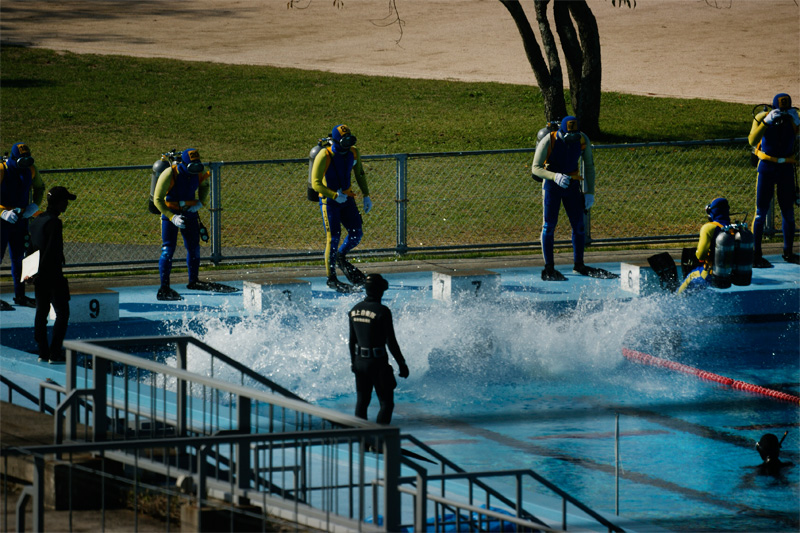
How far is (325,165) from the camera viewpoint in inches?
699

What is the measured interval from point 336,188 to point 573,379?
4405 mm

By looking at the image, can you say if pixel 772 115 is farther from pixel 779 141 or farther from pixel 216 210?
pixel 216 210

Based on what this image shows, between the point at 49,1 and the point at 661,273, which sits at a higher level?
the point at 49,1

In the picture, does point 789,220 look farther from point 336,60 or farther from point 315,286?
point 336,60

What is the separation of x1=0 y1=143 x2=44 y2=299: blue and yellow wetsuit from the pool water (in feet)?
7.71

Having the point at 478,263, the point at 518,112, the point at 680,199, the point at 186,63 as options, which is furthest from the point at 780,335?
the point at 186,63

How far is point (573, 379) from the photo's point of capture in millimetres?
15156

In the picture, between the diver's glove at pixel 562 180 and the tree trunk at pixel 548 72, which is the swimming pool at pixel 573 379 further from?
the tree trunk at pixel 548 72

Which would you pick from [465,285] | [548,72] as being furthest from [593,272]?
[548,72]

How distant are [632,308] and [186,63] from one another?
90.9 ft

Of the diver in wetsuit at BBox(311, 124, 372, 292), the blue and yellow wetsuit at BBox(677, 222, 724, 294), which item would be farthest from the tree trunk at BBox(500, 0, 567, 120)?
the blue and yellow wetsuit at BBox(677, 222, 724, 294)

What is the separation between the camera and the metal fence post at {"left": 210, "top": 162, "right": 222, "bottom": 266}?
1972 centimetres

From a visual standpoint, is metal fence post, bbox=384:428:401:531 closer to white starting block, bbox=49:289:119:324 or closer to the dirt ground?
white starting block, bbox=49:289:119:324

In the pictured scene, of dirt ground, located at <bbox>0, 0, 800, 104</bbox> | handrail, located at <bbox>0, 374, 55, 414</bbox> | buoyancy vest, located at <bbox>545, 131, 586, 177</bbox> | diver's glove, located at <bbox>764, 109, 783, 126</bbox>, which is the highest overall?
dirt ground, located at <bbox>0, 0, 800, 104</bbox>
